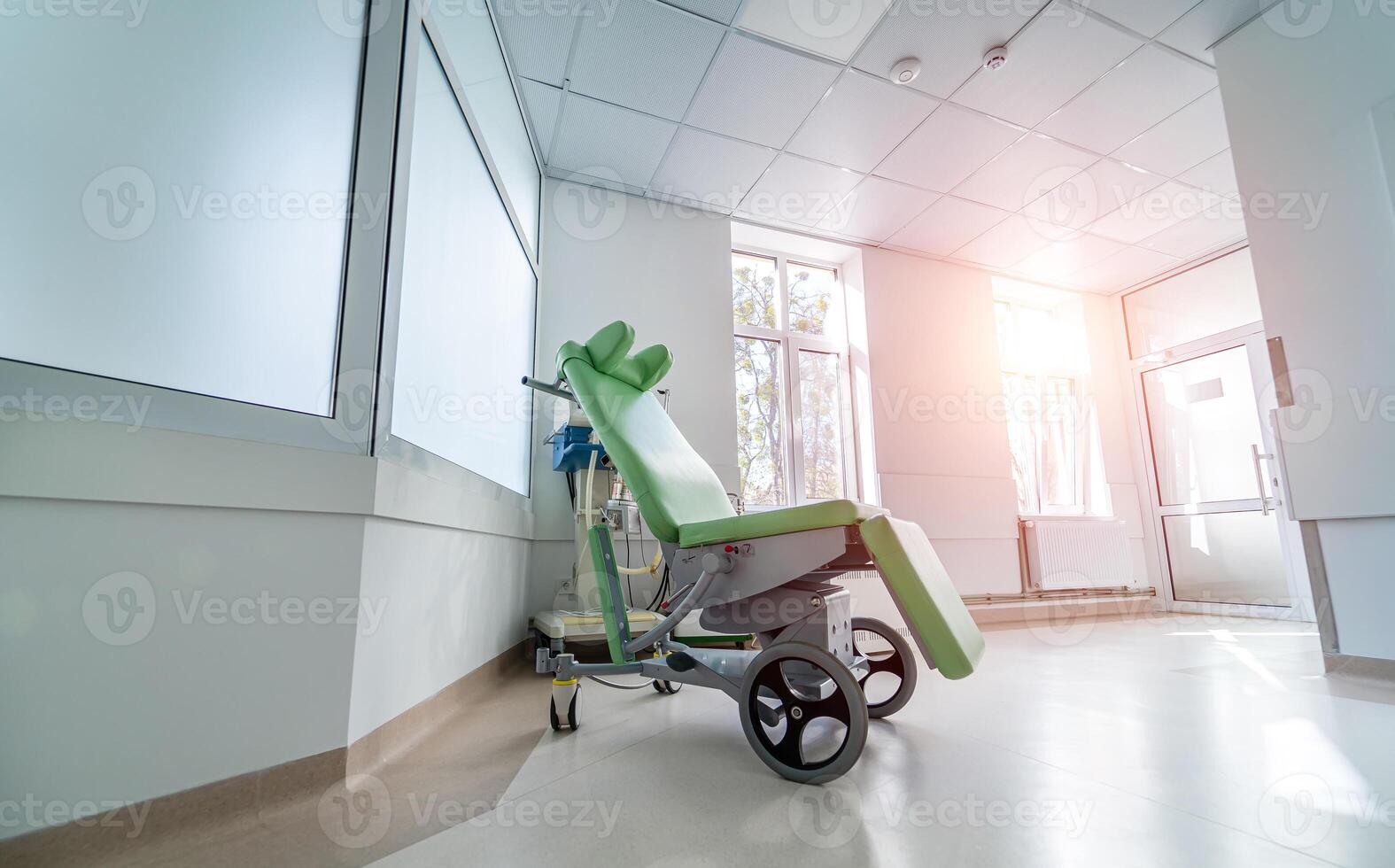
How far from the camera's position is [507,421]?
8.87ft

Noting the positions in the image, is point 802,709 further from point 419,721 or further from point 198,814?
point 198,814

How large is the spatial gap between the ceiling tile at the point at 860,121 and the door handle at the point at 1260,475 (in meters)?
3.53

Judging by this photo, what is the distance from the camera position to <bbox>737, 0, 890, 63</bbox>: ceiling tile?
2.42 metres

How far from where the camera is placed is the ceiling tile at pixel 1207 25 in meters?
2.48

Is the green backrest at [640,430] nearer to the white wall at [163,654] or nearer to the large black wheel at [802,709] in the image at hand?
the large black wheel at [802,709]

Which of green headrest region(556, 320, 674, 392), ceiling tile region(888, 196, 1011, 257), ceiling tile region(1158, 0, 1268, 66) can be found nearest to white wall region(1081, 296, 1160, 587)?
ceiling tile region(888, 196, 1011, 257)

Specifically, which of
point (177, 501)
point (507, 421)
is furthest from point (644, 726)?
point (507, 421)

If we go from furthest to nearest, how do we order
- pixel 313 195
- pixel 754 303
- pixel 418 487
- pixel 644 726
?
pixel 754 303, pixel 644 726, pixel 418 487, pixel 313 195

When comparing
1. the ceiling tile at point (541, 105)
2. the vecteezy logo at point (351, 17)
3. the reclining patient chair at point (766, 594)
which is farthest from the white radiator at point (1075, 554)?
the vecteezy logo at point (351, 17)

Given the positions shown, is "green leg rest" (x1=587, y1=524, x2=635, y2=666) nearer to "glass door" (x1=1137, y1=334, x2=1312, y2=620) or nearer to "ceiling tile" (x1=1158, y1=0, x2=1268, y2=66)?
"ceiling tile" (x1=1158, y1=0, x2=1268, y2=66)

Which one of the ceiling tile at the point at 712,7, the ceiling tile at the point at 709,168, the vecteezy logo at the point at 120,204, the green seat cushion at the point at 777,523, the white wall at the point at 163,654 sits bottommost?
the white wall at the point at 163,654

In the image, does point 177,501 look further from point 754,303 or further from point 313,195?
point 754,303

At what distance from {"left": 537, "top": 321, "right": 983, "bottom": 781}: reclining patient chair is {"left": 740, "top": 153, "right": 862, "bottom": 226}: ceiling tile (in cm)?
218

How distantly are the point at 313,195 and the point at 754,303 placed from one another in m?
3.30
